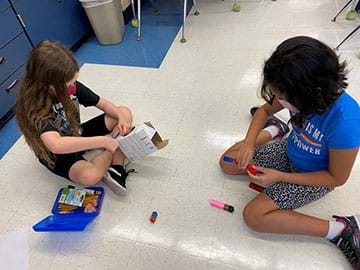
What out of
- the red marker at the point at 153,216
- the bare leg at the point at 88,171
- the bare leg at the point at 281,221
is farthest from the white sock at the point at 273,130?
the bare leg at the point at 88,171

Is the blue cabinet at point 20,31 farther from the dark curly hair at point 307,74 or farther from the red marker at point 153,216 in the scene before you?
the dark curly hair at point 307,74

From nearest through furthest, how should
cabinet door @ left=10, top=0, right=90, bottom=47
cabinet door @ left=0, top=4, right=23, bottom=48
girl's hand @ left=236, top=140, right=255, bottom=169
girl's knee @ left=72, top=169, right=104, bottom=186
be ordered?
1. girl's hand @ left=236, top=140, right=255, bottom=169
2. girl's knee @ left=72, top=169, right=104, bottom=186
3. cabinet door @ left=0, top=4, right=23, bottom=48
4. cabinet door @ left=10, top=0, right=90, bottom=47

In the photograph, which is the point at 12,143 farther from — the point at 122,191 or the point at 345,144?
the point at 345,144

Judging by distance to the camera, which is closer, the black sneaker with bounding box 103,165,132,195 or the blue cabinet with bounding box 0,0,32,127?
the black sneaker with bounding box 103,165,132,195

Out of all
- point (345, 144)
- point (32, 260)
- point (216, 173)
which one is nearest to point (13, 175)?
point (32, 260)

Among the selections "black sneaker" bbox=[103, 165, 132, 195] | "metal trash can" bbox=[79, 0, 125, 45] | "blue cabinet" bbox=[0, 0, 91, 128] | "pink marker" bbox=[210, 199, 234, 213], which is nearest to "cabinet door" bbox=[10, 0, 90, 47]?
"blue cabinet" bbox=[0, 0, 91, 128]

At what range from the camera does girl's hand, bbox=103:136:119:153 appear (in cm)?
107

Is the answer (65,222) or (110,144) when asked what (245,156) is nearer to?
(110,144)

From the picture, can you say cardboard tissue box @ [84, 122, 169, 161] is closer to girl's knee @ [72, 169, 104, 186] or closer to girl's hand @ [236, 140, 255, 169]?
girl's knee @ [72, 169, 104, 186]

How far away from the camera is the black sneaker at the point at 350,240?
0.89m

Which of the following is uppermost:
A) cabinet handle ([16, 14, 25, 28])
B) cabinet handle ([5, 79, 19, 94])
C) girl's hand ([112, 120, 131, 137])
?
cabinet handle ([16, 14, 25, 28])

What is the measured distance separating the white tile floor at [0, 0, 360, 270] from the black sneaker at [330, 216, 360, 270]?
0.03 m

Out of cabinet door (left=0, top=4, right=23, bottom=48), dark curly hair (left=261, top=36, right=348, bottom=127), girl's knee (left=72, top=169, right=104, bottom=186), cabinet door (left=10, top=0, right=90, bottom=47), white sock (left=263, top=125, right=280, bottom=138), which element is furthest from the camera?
cabinet door (left=10, top=0, right=90, bottom=47)

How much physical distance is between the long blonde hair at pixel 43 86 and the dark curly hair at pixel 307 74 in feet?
2.03
